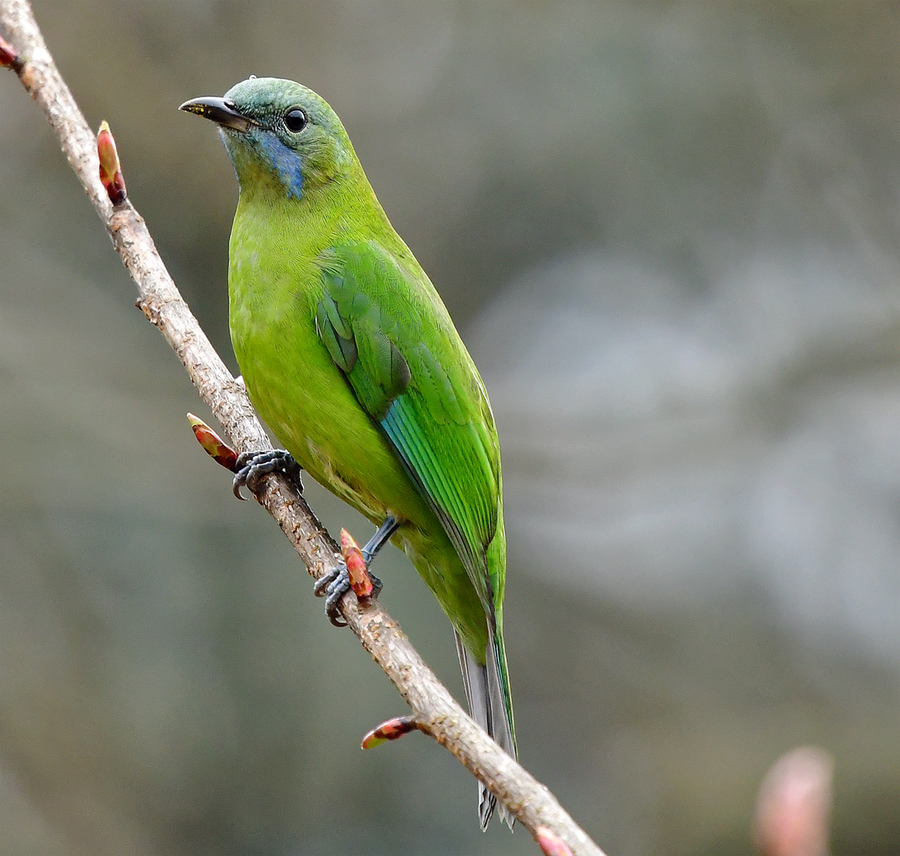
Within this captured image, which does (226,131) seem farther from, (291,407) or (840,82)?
(840,82)

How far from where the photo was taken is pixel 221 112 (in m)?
3.41

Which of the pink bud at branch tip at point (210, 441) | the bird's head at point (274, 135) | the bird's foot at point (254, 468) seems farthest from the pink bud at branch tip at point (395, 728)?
the bird's head at point (274, 135)

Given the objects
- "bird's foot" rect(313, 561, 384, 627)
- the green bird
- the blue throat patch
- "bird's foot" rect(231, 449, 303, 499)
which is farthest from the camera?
the blue throat patch

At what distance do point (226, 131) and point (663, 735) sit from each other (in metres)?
5.77

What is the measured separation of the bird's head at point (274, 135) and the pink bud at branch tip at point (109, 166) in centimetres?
49

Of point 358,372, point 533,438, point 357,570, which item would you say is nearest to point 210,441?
point 358,372

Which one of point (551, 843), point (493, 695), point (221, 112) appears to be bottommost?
point (551, 843)

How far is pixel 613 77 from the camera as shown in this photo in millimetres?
9117

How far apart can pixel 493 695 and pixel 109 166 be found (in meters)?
1.90

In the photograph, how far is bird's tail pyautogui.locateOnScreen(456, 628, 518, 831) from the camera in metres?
3.32

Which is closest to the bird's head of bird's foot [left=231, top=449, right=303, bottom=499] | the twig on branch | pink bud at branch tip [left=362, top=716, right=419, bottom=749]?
the twig on branch

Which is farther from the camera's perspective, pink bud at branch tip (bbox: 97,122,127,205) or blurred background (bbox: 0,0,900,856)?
blurred background (bbox: 0,0,900,856)

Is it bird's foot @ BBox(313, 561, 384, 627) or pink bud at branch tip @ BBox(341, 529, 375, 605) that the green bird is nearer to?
bird's foot @ BBox(313, 561, 384, 627)

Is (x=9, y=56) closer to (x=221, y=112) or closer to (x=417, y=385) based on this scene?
(x=221, y=112)
